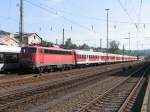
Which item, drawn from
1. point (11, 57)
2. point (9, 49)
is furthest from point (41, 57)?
point (9, 49)

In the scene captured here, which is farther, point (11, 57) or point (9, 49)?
point (11, 57)

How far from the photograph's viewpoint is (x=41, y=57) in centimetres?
3881

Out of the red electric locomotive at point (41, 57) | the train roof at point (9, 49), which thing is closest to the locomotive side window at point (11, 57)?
the train roof at point (9, 49)

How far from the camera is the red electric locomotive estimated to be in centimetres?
3734

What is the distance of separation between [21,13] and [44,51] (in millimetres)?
4848

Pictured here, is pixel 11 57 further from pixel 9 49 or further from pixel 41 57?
pixel 41 57

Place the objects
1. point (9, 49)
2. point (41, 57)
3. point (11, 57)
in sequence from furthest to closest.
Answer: point (41, 57), point (11, 57), point (9, 49)

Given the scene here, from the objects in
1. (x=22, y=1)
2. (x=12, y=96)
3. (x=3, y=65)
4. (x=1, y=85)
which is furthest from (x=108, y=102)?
(x=22, y=1)

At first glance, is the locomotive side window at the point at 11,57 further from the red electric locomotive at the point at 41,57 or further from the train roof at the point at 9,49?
the red electric locomotive at the point at 41,57

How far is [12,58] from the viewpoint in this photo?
3834cm

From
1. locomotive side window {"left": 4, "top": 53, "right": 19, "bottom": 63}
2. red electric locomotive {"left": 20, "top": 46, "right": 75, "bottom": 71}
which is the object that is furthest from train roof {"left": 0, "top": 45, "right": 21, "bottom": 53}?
red electric locomotive {"left": 20, "top": 46, "right": 75, "bottom": 71}

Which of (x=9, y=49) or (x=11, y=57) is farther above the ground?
(x=9, y=49)

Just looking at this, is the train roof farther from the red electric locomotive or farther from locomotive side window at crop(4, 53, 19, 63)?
the red electric locomotive

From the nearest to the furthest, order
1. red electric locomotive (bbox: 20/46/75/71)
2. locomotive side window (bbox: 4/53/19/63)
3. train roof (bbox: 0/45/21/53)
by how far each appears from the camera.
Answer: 1. train roof (bbox: 0/45/21/53)
2. locomotive side window (bbox: 4/53/19/63)
3. red electric locomotive (bbox: 20/46/75/71)
